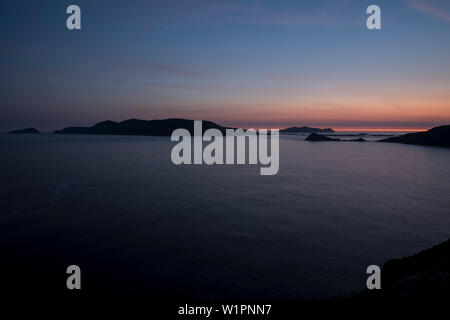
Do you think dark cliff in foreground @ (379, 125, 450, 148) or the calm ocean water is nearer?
the calm ocean water

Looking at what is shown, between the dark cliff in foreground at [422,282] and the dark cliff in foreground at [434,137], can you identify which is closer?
the dark cliff in foreground at [422,282]

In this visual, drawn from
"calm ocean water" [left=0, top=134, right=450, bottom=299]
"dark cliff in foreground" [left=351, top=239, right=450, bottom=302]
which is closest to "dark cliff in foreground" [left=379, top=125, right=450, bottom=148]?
"calm ocean water" [left=0, top=134, right=450, bottom=299]

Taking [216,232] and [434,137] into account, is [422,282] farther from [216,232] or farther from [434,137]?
[434,137]

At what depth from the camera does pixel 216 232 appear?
58.6 ft

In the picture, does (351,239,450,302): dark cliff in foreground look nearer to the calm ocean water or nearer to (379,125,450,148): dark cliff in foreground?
the calm ocean water

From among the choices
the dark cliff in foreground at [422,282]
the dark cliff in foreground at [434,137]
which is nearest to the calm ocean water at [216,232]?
the dark cliff in foreground at [422,282]

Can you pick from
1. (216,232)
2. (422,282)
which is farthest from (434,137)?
(422,282)

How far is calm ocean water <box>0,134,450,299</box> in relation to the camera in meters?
12.3

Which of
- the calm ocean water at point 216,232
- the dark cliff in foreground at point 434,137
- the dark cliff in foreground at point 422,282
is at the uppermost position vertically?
the dark cliff in foreground at point 434,137

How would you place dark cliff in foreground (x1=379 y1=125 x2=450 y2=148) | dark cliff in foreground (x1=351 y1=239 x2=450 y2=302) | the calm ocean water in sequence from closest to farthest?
dark cliff in foreground (x1=351 y1=239 x2=450 y2=302) < the calm ocean water < dark cliff in foreground (x1=379 y1=125 x2=450 y2=148)

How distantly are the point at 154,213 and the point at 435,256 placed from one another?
17.8 metres

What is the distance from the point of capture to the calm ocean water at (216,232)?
1228 cm

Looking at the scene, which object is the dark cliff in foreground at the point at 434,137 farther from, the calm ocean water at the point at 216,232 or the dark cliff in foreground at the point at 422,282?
the dark cliff in foreground at the point at 422,282
